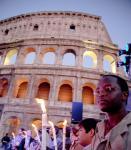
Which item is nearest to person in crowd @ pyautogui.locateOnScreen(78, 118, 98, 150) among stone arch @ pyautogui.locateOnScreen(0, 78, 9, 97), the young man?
the young man

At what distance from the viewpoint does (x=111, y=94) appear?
62.7 inches

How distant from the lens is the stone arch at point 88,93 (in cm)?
2036

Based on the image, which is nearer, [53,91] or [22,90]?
[53,91]

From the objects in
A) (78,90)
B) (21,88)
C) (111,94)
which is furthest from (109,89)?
(21,88)

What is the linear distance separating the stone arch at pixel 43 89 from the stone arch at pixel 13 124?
3003 mm

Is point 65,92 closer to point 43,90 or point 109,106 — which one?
point 43,90

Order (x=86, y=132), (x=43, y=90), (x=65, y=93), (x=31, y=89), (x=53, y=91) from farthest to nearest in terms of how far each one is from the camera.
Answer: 1. (x=43, y=90)
2. (x=65, y=93)
3. (x=31, y=89)
4. (x=53, y=91)
5. (x=86, y=132)

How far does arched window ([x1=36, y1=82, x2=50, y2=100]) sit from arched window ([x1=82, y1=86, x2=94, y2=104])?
348cm

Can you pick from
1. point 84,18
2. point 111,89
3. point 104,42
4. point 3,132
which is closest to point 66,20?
point 84,18

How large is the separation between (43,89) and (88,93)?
4.38 metres

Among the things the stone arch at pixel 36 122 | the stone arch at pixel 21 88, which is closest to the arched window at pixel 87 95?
the stone arch at pixel 36 122

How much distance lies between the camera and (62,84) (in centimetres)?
2047

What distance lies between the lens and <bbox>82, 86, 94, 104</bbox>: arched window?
20419 mm

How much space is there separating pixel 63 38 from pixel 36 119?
27.9ft
